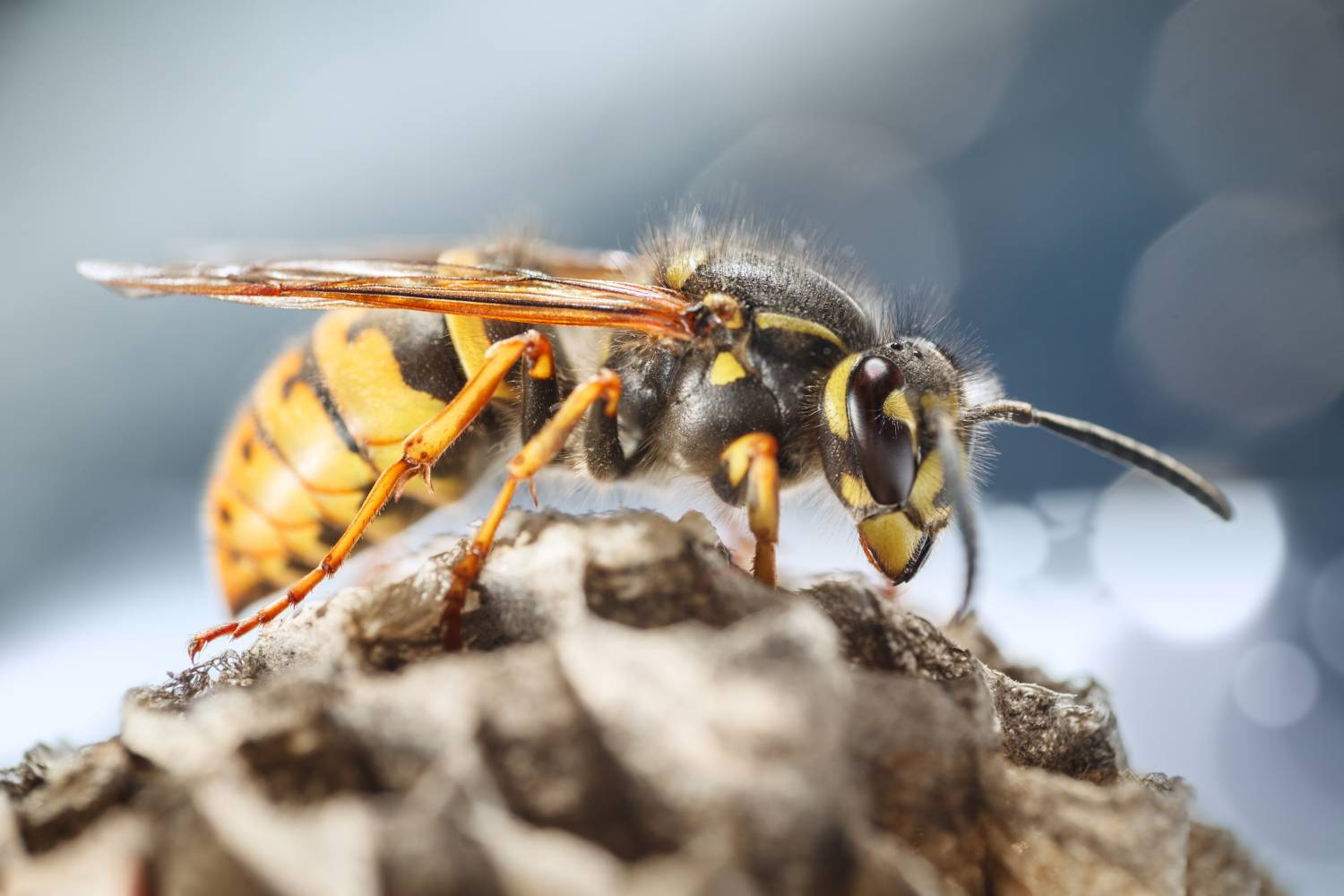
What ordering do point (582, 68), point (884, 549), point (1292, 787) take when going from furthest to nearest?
point (582, 68)
point (1292, 787)
point (884, 549)

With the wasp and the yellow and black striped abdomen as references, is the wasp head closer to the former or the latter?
the wasp

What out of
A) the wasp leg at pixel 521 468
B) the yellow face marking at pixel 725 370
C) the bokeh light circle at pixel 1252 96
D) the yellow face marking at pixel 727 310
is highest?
the bokeh light circle at pixel 1252 96

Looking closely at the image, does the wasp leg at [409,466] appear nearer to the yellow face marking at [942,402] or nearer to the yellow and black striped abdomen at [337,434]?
the yellow and black striped abdomen at [337,434]

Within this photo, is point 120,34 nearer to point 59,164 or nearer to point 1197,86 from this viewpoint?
point 59,164

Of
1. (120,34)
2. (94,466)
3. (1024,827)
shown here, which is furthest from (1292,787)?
(120,34)

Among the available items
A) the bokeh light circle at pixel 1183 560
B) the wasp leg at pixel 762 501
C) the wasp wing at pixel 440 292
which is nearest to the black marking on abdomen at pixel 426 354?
the wasp wing at pixel 440 292

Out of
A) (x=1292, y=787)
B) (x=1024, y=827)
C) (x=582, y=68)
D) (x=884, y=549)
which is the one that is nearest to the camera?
(x=1024, y=827)

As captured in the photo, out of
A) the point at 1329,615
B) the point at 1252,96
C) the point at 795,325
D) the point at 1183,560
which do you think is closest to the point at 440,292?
the point at 795,325

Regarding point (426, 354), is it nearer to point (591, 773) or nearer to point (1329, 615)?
point (591, 773)
